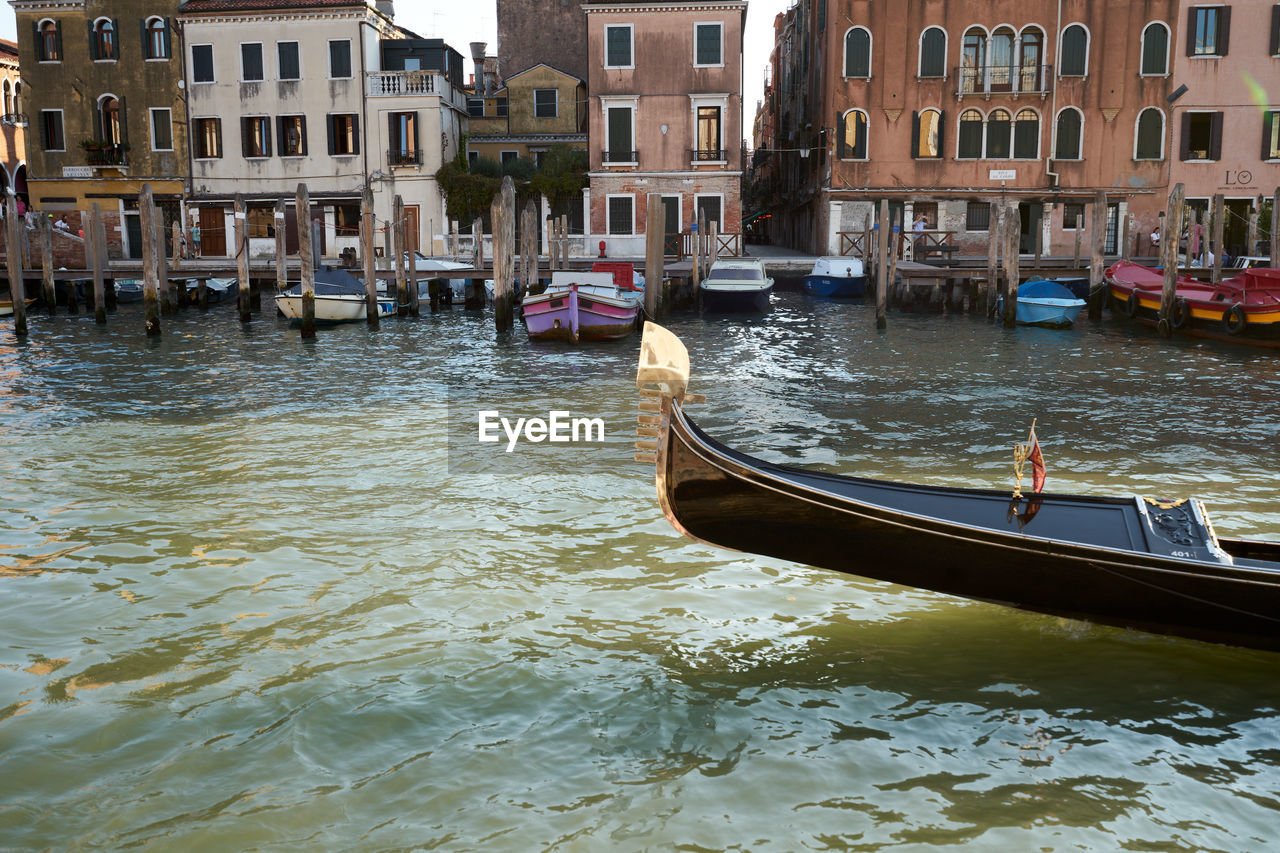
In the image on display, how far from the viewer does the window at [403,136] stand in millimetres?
31516

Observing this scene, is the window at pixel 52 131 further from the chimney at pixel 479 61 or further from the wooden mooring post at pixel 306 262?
the wooden mooring post at pixel 306 262

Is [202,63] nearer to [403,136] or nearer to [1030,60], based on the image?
[403,136]

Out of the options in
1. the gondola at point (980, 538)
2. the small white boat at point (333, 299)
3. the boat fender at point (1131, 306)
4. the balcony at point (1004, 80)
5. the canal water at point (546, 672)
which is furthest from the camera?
the balcony at point (1004, 80)

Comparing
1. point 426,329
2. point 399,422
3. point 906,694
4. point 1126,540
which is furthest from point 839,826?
point 426,329

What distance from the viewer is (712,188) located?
30969mm

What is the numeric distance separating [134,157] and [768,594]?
104ft

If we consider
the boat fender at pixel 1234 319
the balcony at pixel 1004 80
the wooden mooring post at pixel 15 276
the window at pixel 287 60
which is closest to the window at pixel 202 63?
the window at pixel 287 60

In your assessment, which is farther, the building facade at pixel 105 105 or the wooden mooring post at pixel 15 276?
the building facade at pixel 105 105

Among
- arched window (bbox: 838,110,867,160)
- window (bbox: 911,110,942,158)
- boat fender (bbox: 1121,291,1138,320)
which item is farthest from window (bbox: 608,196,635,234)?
boat fender (bbox: 1121,291,1138,320)

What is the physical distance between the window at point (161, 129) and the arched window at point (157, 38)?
1.49 m

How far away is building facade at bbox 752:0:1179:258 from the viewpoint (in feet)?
94.4

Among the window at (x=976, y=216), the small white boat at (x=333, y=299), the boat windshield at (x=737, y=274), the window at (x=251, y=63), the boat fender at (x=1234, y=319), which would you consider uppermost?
the window at (x=251, y=63)

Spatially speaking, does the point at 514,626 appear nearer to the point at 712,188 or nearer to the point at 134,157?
the point at 712,188

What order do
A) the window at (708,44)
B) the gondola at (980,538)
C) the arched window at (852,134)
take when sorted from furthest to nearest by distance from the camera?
the window at (708,44)
the arched window at (852,134)
the gondola at (980,538)
